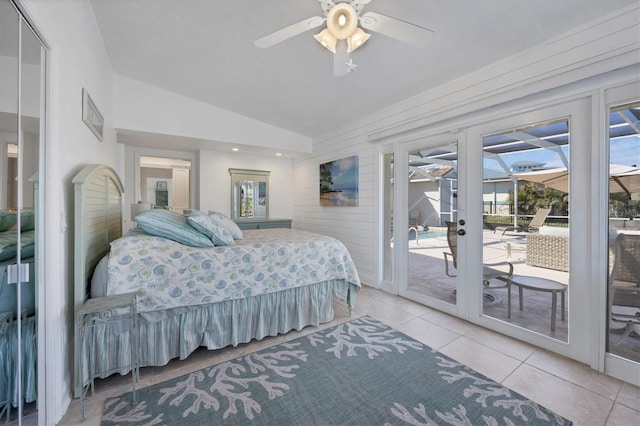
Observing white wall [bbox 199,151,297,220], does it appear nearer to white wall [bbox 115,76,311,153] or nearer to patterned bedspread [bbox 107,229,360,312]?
white wall [bbox 115,76,311,153]

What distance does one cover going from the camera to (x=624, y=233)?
1.93 m

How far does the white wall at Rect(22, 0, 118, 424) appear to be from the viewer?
145 cm

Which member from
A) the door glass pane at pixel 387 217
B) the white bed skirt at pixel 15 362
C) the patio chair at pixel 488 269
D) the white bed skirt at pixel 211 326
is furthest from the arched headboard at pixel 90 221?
the patio chair at pixel 488 269

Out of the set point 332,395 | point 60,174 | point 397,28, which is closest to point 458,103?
point 397,28

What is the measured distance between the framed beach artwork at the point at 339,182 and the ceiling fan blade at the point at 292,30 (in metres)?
2.48

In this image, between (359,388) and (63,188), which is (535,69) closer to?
(359,388)

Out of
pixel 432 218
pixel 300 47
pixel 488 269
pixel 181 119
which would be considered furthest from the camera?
pixel 181 119

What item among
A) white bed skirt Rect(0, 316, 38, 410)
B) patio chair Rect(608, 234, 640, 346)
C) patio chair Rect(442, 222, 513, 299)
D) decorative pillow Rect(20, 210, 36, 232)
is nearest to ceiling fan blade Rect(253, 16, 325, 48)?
decorative pillow Rect(20, 210, 36, 232)

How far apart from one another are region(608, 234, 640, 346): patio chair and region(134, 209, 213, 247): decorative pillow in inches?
123

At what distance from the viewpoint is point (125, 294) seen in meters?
1.83

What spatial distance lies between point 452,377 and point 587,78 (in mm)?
2406

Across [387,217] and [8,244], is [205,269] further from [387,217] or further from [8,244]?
[387,217]

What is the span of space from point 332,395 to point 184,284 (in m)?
1.32

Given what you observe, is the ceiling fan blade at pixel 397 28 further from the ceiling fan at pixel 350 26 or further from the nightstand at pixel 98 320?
the nightstand at pixel 98 320
